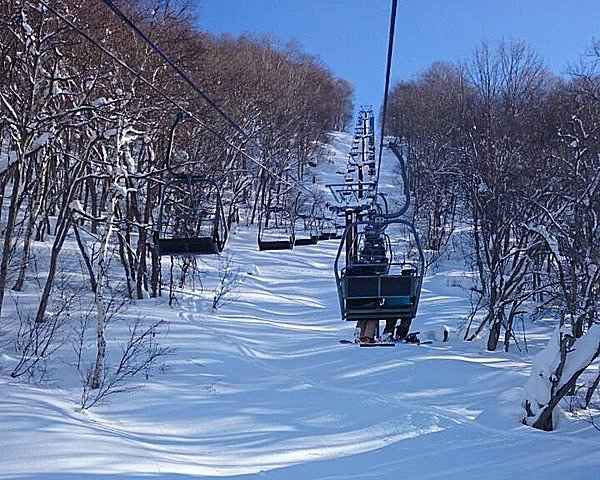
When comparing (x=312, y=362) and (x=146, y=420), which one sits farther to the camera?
(x=312, y=362)

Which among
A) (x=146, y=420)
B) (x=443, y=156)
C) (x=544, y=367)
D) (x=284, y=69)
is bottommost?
(x=146, y=420)

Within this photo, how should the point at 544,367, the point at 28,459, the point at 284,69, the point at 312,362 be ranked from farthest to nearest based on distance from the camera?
the point at 284,69, the point at 312,362, the point at 544,367, the point at 28,459

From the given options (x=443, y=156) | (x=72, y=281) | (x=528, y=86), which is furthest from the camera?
(x=443, y=156)

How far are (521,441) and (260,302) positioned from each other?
16210 millimetres

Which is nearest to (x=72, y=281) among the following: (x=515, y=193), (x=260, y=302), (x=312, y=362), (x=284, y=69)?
(x=260, y=302)

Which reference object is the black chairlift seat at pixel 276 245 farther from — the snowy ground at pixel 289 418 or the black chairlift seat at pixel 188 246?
the black chairlift seat at pixel 188 246

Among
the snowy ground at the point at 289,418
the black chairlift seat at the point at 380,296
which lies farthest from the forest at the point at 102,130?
the black chairlift seat at the point at 380,296

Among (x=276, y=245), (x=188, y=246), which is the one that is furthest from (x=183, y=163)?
(x=188, y=246)

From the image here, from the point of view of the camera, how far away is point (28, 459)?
883 cm

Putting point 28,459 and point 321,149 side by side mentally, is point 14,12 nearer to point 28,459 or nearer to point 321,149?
point 28,459

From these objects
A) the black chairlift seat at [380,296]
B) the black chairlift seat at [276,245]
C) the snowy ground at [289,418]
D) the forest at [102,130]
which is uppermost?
the forest at [102,130]

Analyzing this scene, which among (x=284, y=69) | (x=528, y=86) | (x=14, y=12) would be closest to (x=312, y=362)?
(x=14, y=12)

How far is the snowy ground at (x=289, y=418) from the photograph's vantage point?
1007 centimetres

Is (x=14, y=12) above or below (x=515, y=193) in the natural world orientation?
above
